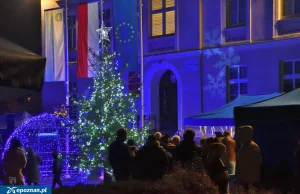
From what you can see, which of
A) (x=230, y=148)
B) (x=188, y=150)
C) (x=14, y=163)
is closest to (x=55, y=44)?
(x=14, y=163)

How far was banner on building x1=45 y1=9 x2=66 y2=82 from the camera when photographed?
22.5 m

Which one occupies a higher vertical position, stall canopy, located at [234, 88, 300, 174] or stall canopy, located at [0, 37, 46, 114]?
stall canopy, located at [0, 37, 46, 114]

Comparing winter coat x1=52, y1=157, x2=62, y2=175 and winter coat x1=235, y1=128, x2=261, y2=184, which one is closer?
winter coat x1=235, y1=128, x2=261, y2=184

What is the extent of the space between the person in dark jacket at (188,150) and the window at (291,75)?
501 inches

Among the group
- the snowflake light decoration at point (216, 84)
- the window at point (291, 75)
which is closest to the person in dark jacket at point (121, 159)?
the window at point (291, 75)

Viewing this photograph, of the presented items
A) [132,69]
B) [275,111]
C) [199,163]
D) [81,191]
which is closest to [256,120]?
[275,111]

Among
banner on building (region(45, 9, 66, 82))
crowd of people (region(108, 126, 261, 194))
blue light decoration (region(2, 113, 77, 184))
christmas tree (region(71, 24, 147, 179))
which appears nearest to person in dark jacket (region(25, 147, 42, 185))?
blue light decoration (region(2, 113, 77, 184))

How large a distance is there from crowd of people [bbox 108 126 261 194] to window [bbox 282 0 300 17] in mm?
13229

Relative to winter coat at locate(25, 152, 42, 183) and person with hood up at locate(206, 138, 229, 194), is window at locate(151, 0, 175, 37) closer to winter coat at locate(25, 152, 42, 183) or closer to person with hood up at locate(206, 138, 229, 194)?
winter coat at locate(25, 152, 42, 183)

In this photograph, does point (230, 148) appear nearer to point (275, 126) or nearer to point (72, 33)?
point (275, 126)

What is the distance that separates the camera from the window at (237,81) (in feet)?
77.2

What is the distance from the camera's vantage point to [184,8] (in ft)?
84.4

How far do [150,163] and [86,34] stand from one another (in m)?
14.4

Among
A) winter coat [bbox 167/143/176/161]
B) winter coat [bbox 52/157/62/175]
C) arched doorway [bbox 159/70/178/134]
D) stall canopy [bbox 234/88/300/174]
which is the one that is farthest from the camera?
arched doorway [bbox 159/70/178/134]
